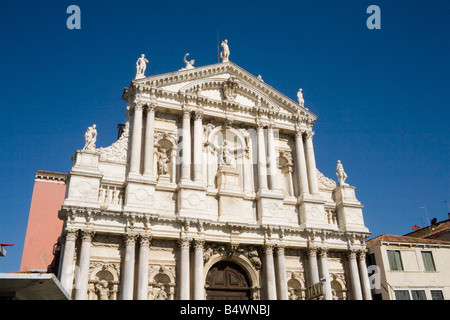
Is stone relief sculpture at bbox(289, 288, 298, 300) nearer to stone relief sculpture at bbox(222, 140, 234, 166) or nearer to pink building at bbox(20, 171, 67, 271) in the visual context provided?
stone relief sculpture at bbox(222, 140, 234, 166)

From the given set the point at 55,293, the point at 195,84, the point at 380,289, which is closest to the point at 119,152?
the point at 195,84

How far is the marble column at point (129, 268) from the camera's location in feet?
63.0

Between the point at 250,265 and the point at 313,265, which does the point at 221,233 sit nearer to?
the point at 250,265

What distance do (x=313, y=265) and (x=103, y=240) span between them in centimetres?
1074

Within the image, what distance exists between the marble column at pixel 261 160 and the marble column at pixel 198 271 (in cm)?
504

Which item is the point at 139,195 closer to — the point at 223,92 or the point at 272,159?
the point at 272,159

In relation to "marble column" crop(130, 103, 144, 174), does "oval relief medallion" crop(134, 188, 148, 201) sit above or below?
below

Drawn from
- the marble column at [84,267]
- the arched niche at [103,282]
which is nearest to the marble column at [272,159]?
the arched niche at [103,282]

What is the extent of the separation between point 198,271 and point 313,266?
635cm

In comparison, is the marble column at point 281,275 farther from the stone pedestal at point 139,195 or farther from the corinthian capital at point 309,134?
the corinthian capital at point 309,134

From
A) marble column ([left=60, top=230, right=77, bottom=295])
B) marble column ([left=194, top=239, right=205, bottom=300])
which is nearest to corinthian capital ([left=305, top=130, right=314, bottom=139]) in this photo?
marble column ([left=194, top=239, right=205, bottom=300])

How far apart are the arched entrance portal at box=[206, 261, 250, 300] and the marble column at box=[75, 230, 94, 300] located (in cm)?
578

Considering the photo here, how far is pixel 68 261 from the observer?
741 inches

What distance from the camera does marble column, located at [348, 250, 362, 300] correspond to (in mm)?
23359
